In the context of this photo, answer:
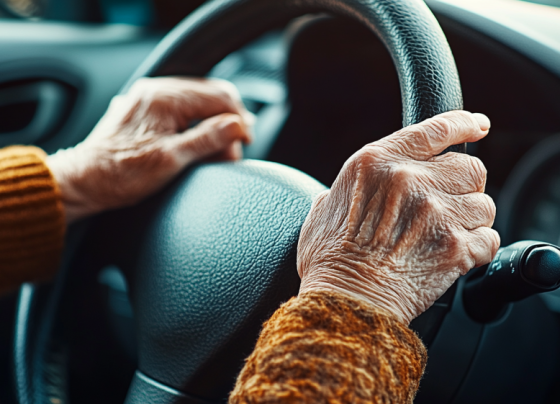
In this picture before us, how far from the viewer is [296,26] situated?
103cm

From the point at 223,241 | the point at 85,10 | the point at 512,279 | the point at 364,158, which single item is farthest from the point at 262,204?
the point at 85,10

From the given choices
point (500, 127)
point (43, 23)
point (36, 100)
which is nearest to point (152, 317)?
point (500, 127)

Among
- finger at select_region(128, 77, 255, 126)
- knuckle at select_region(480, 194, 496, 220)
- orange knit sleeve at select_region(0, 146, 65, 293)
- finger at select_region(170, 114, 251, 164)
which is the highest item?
knuckle at select_region(480, 194, 496, 220)

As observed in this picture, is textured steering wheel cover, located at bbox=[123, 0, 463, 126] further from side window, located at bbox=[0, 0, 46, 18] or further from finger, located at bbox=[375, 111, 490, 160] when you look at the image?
side window, located at bbox=[0, 0, 46, 18]

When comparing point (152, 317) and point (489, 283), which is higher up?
point (489, 283)

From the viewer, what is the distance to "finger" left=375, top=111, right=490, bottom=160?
460mm

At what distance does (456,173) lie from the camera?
1.53ft

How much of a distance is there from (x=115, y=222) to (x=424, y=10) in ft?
1.73

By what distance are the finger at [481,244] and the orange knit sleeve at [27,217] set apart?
22.0 inches

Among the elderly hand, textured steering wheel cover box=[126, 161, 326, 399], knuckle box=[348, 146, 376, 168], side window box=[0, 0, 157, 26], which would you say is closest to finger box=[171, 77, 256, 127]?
the elderly hand

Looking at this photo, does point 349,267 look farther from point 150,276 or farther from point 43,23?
point 43,23

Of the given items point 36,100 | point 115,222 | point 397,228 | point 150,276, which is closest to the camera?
point 397,228

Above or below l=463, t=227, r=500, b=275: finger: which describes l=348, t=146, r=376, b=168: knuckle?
above

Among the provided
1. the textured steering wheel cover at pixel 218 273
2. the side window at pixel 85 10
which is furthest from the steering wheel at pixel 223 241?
the side window at pixel 85 10
